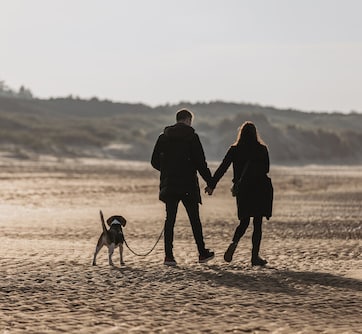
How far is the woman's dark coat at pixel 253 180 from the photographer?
334 inches

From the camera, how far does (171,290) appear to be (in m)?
7.13

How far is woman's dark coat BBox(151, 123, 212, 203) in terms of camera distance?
336 inches

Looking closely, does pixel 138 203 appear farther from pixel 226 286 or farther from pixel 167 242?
pixel 226 286

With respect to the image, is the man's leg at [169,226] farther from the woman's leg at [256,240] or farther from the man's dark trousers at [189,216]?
the woman's leg at [256,240]

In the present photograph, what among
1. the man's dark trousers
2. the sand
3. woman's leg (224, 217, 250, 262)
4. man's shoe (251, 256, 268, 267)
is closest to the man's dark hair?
the man's dark trousers

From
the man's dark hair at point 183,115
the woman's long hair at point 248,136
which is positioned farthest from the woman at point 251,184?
the man's dark hair at point 183,115

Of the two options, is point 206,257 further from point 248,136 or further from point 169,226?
point 248,136

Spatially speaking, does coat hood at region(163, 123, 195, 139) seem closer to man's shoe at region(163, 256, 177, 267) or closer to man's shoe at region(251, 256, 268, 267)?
man's shoe at region(163, 256, 177, 267)

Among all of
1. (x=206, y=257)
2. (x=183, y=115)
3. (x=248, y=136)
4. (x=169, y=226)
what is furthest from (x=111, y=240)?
(x=248, y=136)

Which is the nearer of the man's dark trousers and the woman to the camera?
the woman

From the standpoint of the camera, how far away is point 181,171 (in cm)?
858

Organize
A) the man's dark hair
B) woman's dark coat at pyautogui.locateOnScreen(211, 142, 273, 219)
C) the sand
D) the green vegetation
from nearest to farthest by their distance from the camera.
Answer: the sand < woman's dark coat at pyautogui.locateOnScreen(211, 142, 273, 219) < the man's dark hair < the green vegetation

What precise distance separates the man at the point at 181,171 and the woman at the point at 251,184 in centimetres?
29

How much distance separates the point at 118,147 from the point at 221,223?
155 feet
